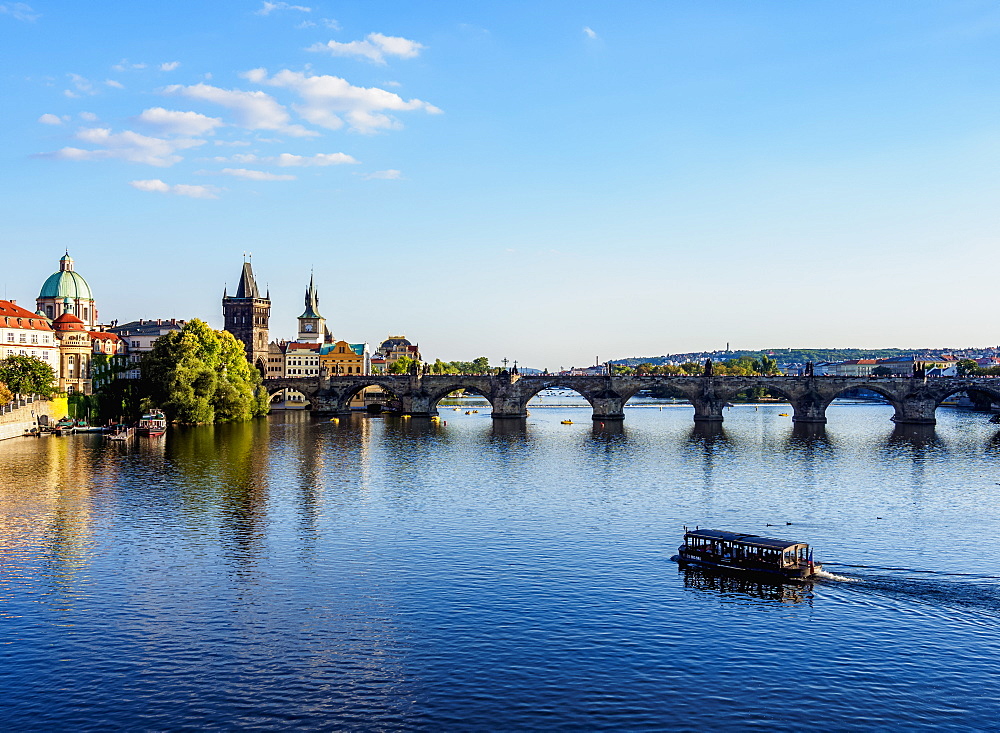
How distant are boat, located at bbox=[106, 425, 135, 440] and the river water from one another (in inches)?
1169

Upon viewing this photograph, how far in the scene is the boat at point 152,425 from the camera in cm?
11975

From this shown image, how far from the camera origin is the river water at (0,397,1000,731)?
1219 inches

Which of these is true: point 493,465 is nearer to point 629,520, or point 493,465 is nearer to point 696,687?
point 629,520

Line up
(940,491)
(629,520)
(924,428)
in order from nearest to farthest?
(629,520) → (940,491) → (924,428)

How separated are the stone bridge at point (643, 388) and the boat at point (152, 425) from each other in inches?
2030

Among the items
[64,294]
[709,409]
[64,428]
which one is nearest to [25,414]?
[64,428]

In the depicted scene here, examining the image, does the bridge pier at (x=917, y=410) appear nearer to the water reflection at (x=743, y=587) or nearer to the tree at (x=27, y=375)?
the water reflection at (x=743, y=587)

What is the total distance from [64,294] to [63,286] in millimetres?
1710

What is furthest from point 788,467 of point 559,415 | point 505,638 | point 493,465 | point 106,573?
point 559,415

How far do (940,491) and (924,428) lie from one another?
75588 millimetres

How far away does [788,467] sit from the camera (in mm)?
93125

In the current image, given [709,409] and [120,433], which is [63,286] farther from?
[709,409]

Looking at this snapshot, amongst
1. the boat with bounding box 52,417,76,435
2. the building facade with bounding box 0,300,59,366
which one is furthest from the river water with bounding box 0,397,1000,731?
the building facade with bounding box 0,300,59,366

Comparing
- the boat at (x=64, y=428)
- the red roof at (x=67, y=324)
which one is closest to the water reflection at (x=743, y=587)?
the boat at (x=64, y=428)
